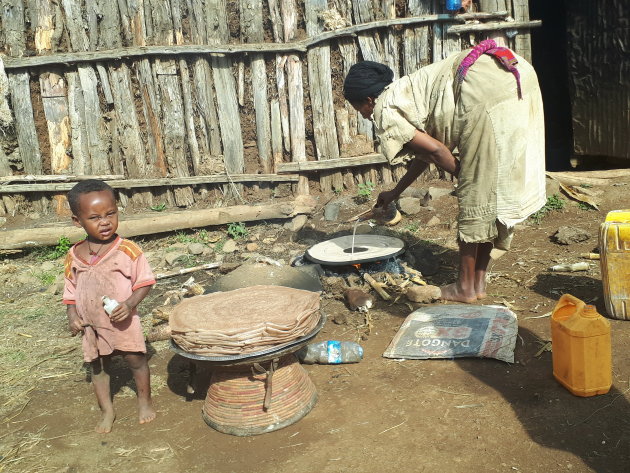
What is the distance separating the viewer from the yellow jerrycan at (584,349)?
2.99m

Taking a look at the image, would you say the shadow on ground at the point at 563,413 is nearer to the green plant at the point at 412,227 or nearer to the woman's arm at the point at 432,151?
the woman's arm at the point at 432,151

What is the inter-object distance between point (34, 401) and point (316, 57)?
4731 millimetres

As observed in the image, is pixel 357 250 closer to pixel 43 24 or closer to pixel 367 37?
pixel 367 37

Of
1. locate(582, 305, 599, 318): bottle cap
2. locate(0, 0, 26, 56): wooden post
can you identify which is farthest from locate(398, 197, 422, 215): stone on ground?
locate(0, 0, 26, 56): wooden post

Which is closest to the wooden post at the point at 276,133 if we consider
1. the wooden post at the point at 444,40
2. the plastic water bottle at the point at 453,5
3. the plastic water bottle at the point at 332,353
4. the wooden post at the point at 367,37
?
the wooden post at the point at 367,37

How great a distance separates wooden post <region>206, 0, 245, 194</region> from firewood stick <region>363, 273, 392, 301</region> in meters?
2.71

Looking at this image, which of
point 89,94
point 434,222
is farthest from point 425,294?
point 89,94

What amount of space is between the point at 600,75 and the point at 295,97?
11.6 feet

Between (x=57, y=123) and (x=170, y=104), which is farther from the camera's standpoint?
(x=57, y=123)

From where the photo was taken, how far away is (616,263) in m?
3.83

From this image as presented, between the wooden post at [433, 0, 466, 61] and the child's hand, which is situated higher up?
the wooden post at [433, 0, 466, 61]

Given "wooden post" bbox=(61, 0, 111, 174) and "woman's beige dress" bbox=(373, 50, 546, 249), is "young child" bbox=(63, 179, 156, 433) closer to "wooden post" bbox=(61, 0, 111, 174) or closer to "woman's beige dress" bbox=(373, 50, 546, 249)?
"woman's beige dress" bbox=(373, 50, 546, 249)

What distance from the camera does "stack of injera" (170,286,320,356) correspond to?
292cm

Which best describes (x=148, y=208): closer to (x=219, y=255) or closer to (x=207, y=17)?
(x=219, y=255)
